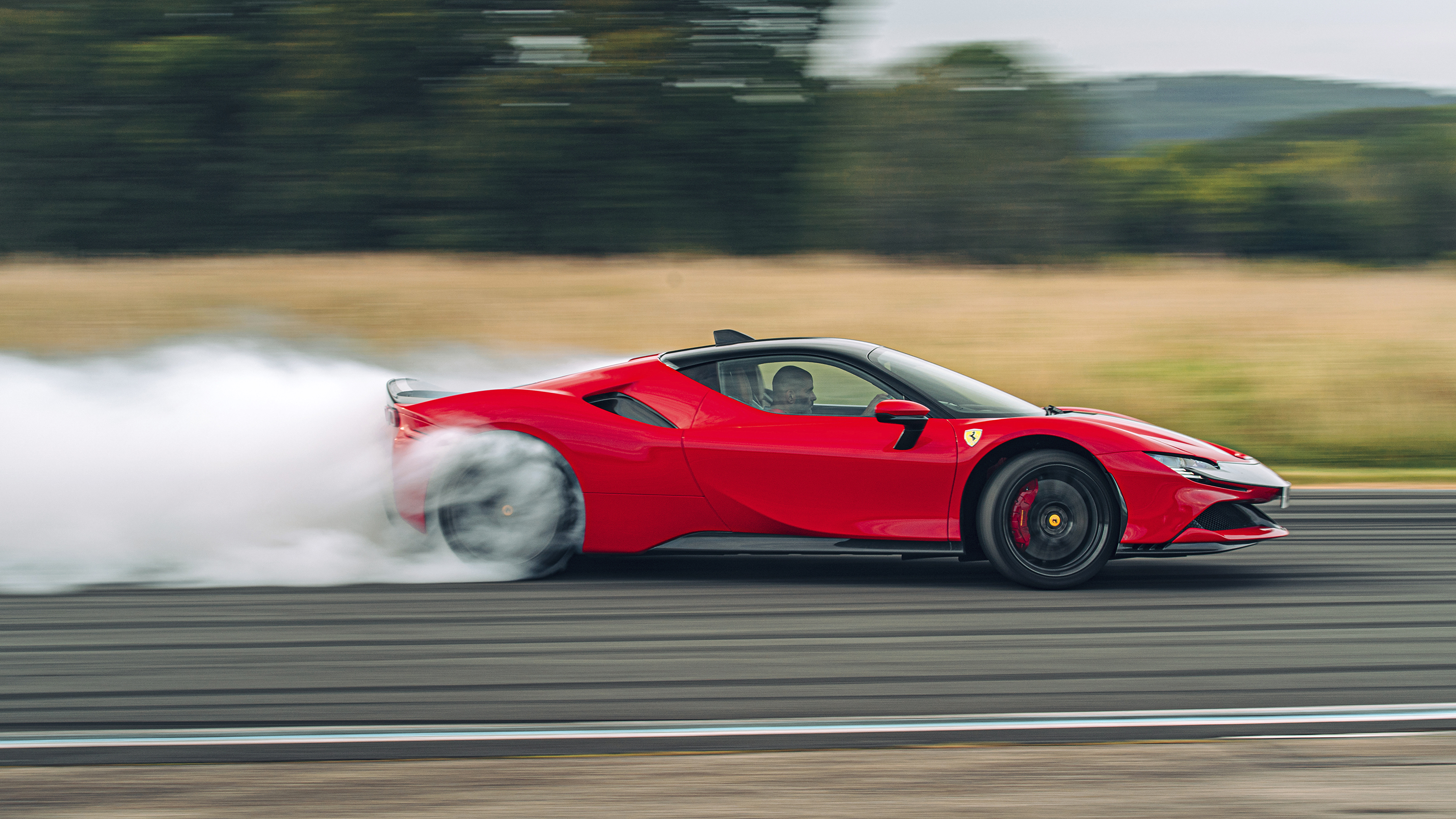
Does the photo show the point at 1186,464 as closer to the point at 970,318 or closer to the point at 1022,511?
the point at 1022,511

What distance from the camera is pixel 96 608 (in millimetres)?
5668

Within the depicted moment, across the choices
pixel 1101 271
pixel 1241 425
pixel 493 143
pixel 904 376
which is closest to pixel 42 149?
pixel 493 143

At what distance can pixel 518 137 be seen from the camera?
1004 inches

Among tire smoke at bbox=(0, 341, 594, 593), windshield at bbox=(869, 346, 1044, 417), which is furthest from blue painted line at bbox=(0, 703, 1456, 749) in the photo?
tire smoke at bbox=(0, 341, 594, 593)

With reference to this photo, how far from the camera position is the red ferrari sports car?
5.79 m

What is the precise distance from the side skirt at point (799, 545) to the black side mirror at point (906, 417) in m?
0.45

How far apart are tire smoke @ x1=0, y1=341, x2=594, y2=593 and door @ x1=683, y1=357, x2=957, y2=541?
50.1 inches

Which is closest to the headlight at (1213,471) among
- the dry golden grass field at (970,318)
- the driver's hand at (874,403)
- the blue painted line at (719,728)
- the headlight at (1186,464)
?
the headlight at (1186,464)

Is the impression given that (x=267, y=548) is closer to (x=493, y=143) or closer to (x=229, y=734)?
(x=229, y=734)

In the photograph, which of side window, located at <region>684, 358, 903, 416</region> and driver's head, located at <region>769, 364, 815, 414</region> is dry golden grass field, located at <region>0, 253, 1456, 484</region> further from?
driver's head, located at <region>769, 364, 815, 414</region>

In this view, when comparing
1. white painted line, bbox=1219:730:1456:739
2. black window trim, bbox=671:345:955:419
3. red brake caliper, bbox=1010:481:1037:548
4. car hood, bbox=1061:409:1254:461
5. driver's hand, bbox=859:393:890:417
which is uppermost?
black window trim, bbox=671:345:955:419

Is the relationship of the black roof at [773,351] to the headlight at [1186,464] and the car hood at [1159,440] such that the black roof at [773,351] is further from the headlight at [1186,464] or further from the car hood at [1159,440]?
the headlight at [1186,464]

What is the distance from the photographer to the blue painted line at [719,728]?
3883 mm

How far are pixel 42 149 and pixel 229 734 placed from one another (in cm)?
2821
